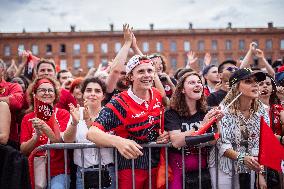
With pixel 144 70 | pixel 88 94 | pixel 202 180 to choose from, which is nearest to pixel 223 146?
pixel 202 180

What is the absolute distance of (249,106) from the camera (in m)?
4.07

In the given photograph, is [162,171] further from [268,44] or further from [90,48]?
[268,44]

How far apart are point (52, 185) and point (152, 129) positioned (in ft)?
4.09

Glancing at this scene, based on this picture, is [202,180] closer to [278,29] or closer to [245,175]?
[245,175]

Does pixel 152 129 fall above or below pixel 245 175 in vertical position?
above

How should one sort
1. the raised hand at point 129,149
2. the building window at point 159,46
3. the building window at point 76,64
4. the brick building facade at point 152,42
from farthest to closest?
the building window at point 76,64 < the building window at point 159,46 < the brick building facade at point 152,42 < the raised hand at point 129,149

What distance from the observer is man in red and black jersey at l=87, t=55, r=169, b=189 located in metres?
3.64

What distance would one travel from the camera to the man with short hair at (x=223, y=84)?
5.27m

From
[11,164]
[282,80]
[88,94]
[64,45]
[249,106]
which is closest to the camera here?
[11,164]

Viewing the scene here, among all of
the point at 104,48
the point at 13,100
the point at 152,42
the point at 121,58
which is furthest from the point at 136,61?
the point at 104,48

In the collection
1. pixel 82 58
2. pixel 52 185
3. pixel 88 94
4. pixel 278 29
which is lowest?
pixel 52 185

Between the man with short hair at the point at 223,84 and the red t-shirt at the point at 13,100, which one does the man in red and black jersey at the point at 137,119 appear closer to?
the red t-shirt at the point at 13,100

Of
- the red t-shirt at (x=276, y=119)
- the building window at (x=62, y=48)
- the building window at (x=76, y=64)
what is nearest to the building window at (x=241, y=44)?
the building window at (x=76, y=64)

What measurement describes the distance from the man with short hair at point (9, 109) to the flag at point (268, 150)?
259 cm
